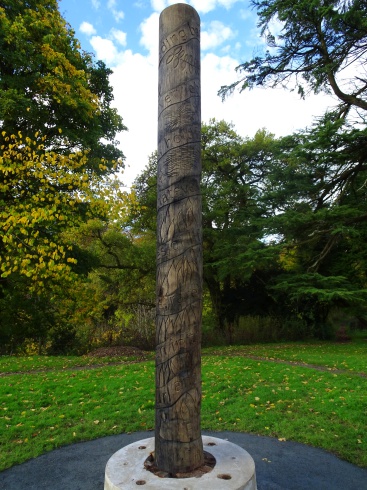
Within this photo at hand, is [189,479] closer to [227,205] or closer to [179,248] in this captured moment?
[179,248]

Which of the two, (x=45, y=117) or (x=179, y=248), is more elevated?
(x=45, y=117)

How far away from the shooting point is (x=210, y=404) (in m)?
6.35

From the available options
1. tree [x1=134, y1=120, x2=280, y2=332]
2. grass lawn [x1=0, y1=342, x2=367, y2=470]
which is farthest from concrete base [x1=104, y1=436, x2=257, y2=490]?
tree [x1=134, y1=120, x2=280, y2=332]

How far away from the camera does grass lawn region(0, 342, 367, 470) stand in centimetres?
488

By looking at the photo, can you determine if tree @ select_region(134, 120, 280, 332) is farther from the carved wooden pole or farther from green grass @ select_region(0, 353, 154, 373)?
the carved wooden pole

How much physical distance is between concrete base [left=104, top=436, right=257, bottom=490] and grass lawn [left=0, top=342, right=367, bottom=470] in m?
2.04

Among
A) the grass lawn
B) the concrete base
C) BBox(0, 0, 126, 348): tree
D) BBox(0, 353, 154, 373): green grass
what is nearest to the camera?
the concrete base

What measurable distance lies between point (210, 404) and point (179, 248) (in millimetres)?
4501

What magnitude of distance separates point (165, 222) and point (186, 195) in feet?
0.80

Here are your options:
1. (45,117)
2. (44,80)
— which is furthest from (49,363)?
(44,80)

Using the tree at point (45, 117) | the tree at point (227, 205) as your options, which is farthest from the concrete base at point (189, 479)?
the tree at point (227, 205)

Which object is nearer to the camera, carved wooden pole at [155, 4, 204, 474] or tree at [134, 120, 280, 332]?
carved wooden pole at [155, 4, 204, 474]

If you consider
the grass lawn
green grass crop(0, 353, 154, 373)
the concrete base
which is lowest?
the grass lawn

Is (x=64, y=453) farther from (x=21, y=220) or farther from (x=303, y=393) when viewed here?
(x=303, y=393)
